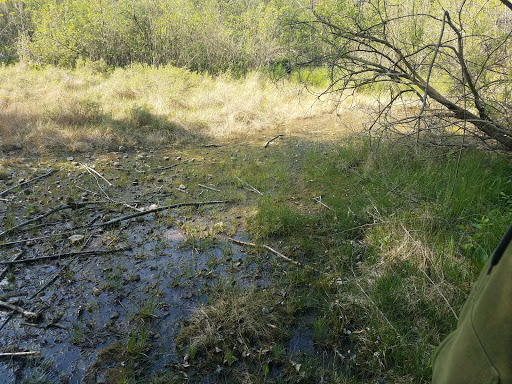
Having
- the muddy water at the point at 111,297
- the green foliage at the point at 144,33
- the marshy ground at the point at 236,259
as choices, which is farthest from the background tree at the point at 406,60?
the green foliage at the point at 144,33

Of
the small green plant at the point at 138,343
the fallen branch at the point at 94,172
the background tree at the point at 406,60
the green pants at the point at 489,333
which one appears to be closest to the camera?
the green pants at the point at 489,333

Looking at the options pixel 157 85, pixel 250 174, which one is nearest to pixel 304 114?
pixel 157 85

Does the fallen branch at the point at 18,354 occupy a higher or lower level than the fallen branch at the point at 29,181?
higher

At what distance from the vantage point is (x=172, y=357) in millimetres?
2779

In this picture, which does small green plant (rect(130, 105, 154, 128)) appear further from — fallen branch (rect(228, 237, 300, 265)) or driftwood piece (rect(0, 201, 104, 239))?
fallen branch (rect(228, 237, 300, 265))

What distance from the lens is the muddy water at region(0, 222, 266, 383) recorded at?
9.07 ft

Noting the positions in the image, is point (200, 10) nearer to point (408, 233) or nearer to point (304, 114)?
point (304, 114)

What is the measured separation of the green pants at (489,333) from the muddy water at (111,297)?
2519 millimetres

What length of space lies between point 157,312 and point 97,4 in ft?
56.9

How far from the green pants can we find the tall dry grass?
558 centimetres

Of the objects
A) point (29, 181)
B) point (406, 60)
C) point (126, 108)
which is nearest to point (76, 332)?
point (29, 181)

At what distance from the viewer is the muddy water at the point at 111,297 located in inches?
109

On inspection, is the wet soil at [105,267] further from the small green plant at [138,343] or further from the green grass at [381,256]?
the green grass at [381,256]

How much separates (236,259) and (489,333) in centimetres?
357
